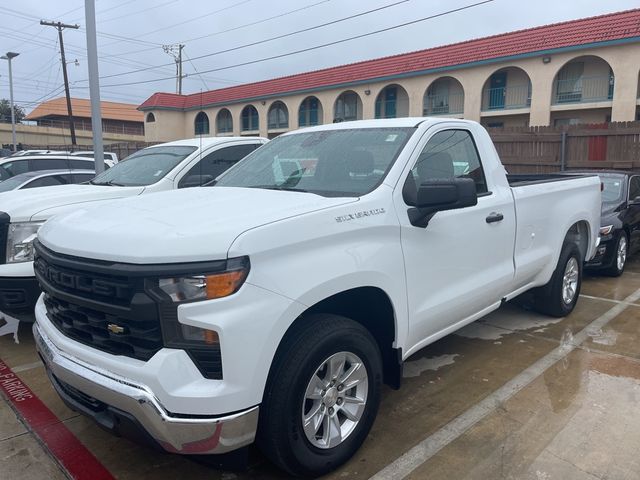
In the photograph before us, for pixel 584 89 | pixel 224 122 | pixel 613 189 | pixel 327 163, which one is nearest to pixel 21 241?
pixel 327 163

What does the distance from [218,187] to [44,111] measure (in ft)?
228

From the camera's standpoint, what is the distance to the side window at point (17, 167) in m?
11.9

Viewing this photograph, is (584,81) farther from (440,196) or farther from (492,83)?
(440,196)

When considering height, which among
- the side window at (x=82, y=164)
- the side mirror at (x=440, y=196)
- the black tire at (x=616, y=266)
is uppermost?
the side window at (x=82, y=164)

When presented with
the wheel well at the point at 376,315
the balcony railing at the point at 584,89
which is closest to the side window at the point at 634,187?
the wheel well at the point at 376,315

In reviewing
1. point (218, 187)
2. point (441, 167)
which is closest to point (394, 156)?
point (441, 167)

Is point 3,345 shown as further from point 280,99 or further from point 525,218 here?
point 280,99

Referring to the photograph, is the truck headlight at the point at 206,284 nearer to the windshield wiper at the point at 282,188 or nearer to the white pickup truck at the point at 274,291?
the white pickup truck at the point at 274,291

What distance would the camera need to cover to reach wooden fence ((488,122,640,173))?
1340 centimetres

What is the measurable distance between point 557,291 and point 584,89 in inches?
1002

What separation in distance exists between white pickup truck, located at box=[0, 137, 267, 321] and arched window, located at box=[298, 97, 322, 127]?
31535 mm

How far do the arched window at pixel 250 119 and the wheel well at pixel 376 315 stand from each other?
128 feet

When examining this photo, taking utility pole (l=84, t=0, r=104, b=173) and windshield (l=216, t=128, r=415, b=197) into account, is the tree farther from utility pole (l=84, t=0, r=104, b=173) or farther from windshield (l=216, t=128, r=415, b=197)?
windshield (l=216, t=128, r=415, b=197)

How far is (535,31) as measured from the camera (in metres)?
26.2
